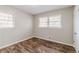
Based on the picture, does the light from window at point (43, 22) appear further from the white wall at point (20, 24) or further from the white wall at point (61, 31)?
the white wall at point (20, 24)

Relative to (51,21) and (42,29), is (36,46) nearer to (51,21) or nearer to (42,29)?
(42,29)

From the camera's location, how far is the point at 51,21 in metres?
1.40

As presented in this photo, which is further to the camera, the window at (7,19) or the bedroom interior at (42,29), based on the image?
the window at (7,19)

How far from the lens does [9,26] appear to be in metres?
1.80

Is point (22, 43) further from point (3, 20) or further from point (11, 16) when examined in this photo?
point (3, 20)

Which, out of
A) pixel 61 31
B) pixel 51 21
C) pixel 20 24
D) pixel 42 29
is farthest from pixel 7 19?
pixel 61 31

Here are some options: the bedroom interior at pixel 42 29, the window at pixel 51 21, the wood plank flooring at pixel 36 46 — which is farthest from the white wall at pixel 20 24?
the window at pixel 51 21

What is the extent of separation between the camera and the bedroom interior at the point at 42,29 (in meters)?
1.32

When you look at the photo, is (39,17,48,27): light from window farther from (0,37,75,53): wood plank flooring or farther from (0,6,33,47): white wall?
(0,37,75,53): wood plank flooring

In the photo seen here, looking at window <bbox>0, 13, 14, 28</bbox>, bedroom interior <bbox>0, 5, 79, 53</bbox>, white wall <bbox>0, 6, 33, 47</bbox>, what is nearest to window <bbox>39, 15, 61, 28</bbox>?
bedroom interior <bbox>0, 5, 79, 53</bbox>

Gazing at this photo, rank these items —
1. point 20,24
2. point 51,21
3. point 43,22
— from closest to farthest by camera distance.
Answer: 1. point 51,21
2. point 43,22
3. point 20,24

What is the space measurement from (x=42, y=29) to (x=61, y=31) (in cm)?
42

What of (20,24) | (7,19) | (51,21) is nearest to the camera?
(51,21)

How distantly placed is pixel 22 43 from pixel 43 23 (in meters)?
0.65
